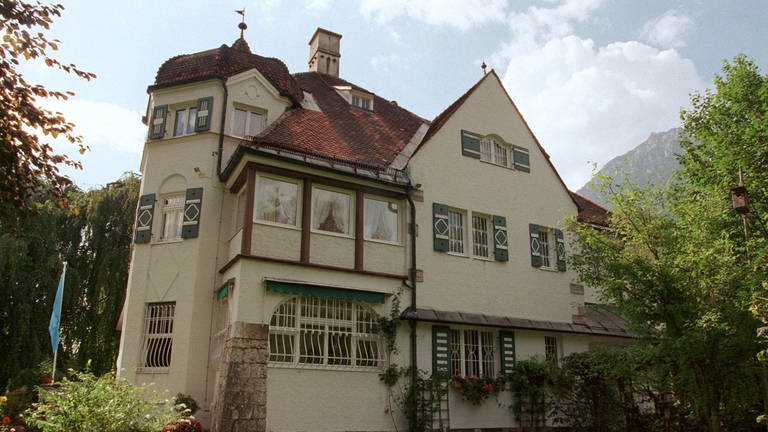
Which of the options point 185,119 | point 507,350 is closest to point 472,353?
point 507,350

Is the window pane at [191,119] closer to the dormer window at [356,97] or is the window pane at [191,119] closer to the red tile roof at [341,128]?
the red tile roof at [341,128]

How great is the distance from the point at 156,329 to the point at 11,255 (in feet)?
23.5

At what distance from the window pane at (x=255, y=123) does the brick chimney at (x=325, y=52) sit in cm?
816

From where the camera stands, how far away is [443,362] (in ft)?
52.0

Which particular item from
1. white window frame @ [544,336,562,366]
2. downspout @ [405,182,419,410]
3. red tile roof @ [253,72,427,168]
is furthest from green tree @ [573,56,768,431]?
red tile roof @ [253,72,427,168]

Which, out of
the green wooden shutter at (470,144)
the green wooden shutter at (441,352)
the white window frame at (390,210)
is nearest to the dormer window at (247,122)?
the white window frame at (390,210)

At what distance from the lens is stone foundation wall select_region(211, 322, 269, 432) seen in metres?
12.3

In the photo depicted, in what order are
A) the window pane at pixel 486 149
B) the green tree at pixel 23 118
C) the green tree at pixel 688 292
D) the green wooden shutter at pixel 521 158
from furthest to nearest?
the green wooden shutter at pixel 521 158 → the window pane at pixel 486 149 → the green tree at pixel 688 292 → the green tree at pixel 23 118

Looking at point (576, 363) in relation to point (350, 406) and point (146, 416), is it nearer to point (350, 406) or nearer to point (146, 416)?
point (350, 406)

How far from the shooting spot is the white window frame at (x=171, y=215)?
16.2 m

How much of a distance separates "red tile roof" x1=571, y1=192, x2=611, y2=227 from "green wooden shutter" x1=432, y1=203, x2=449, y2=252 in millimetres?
5814

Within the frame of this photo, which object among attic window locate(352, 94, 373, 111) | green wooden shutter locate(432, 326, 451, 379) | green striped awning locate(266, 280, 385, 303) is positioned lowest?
green wooden shutter locate(432, 326, 451, 379)

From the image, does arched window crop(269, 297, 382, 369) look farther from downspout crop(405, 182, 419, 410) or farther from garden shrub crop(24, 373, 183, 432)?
garden shrub crop(24, 373, 183, 432)

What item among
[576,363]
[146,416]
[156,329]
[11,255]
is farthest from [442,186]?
[11,255]
